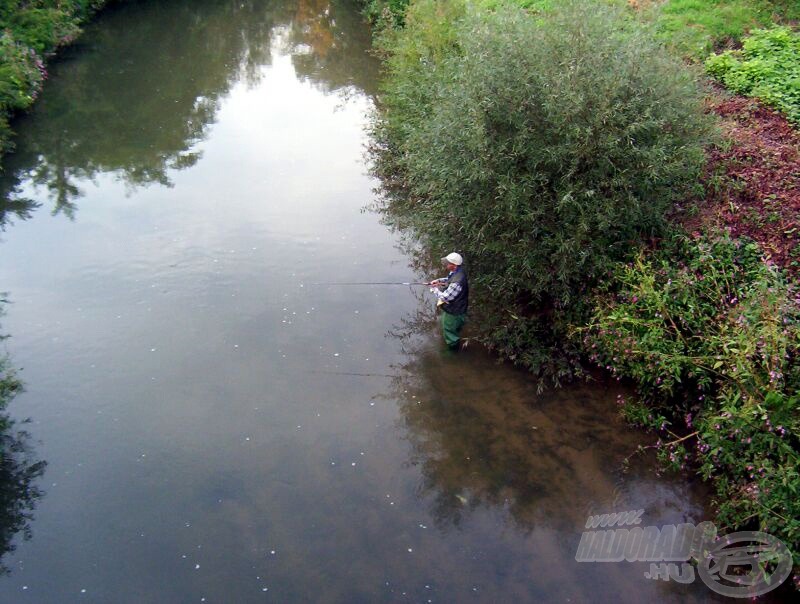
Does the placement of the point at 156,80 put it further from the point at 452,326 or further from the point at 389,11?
the point at 452,326

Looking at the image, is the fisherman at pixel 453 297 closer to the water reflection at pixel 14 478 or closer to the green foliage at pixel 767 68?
the water reflection at pixel 14 478

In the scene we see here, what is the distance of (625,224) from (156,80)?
58.9ft

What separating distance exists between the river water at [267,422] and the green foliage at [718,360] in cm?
67

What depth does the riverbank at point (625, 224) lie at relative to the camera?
8.41 m

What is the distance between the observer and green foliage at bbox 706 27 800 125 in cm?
1267

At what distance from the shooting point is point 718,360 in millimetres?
8422

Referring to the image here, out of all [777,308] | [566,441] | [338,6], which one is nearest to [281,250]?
[566,441]

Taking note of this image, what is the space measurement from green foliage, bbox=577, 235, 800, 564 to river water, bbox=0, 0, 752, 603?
673 millimetres

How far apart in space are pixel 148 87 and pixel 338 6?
1297 cm

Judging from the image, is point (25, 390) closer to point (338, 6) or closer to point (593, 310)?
point (593, 310)

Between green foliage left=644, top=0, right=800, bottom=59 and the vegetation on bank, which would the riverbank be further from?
the vegetation on bank

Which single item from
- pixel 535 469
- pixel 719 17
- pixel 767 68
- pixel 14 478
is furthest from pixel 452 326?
pixel 719 17

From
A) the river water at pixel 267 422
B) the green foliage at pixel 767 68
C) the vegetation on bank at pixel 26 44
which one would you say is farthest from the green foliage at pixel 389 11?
the vegetation on bank at pixel 26 44

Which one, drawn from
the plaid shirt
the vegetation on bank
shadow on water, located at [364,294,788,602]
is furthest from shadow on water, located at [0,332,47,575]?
the vegetation on bank
